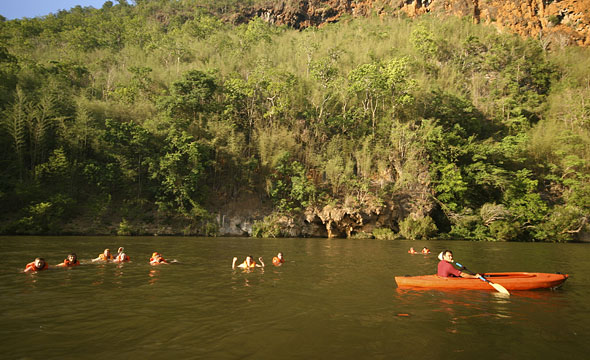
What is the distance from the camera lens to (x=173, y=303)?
309 inches

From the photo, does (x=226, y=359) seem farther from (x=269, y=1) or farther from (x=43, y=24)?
(x=269, y=1)

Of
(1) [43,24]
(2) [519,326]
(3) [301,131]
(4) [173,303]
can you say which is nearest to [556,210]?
(3) [301,131]

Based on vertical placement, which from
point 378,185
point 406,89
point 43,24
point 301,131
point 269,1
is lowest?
point 378,185

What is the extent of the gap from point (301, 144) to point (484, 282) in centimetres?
2922

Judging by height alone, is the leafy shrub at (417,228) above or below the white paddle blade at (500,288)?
above

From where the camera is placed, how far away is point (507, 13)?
2211 inches

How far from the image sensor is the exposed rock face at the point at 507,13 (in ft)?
172

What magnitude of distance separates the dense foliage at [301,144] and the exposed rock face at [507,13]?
1033 cm

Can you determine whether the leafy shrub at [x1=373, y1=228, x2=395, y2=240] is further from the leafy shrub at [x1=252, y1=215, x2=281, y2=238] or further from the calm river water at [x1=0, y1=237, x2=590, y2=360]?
the calm river water at [x1=0, y1=237, x2=590, y2=360]

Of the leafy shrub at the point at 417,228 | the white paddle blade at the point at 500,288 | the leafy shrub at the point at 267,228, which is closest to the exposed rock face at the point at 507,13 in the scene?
the leafy shrub at the point at 417,228

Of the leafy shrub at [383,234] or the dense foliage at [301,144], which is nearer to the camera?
the leafy shrub at [383,234]

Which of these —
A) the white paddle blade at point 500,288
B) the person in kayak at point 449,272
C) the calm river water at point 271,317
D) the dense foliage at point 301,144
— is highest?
the dense foliage at point 301,144

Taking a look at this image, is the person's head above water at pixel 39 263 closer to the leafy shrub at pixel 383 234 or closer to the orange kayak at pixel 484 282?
the orange kayak at pixel 484 282

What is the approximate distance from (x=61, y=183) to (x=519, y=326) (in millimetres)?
35420
